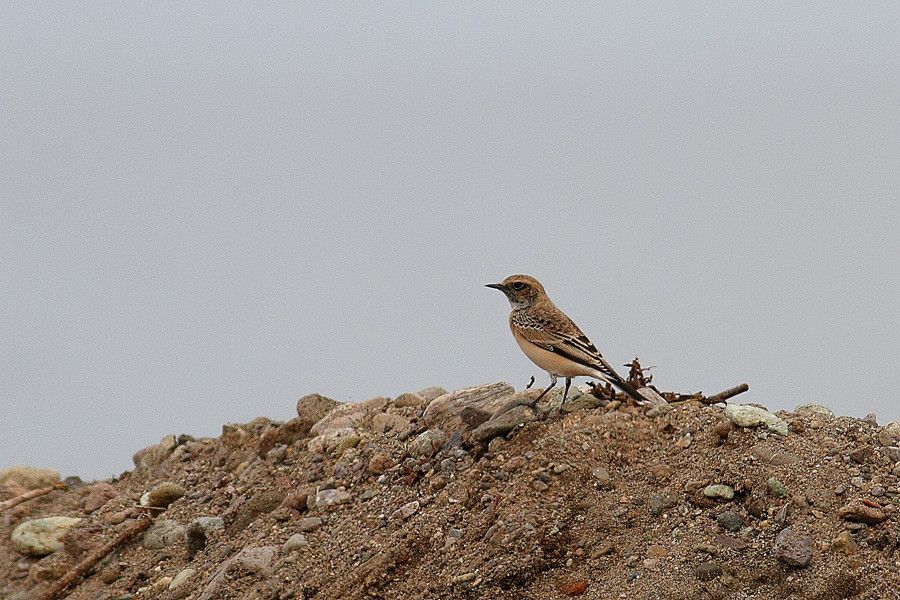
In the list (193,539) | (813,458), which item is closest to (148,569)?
(193,539)

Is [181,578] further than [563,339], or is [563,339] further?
[181,578]

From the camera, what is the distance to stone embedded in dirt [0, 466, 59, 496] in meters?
12.1

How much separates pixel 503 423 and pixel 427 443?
30.9 inches

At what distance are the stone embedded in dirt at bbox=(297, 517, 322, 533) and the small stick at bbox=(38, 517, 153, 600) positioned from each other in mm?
2166

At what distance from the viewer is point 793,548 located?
23.9 ft

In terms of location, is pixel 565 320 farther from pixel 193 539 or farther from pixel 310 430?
pixel 193 539

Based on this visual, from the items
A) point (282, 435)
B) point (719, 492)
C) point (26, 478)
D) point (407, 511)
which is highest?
point (26, 478)

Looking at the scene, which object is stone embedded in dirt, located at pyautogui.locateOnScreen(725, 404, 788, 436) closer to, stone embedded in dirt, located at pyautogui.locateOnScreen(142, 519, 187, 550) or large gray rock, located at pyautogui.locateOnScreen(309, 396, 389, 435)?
large gray rock, located at pyautogui.locateOnScreen(309, 396, 389, 435)

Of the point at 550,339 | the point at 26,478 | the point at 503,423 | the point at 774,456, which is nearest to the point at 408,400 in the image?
the point at 503,423

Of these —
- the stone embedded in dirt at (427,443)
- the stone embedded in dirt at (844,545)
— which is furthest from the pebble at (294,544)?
the stone embedded in dirt at (844,545)

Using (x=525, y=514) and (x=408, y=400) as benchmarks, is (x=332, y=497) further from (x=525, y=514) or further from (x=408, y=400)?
(x=525, y=514)

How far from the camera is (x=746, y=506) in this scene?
25.5ft

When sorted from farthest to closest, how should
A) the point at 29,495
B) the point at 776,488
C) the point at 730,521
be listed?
the point at 29,495 → the point at 776,488 → the point at 730,521

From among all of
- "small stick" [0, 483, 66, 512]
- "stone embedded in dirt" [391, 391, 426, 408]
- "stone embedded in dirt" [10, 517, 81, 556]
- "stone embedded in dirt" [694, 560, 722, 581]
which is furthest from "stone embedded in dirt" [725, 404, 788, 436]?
"small stick" [0, 483, 66, 512]
